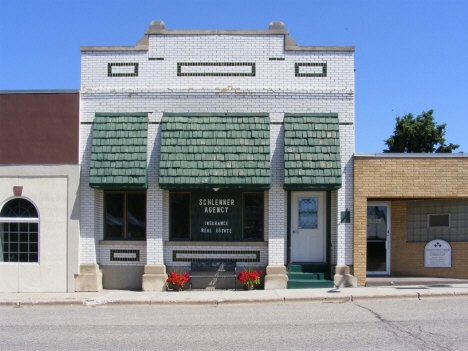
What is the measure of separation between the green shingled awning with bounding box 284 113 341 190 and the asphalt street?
300cm

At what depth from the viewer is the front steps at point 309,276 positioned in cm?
1173

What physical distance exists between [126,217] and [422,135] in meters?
27.8

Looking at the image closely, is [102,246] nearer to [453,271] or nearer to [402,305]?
[402,305]

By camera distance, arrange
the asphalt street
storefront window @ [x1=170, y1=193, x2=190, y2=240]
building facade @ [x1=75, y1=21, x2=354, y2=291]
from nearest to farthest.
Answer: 1. the asphalt street
2. building facade @ [x1=75, y1=21, x2=354, y2=291]
3. storefront window @ [x1=170, y1=193, x2=190, y2=240]

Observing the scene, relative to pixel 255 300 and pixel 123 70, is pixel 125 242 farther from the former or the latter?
pixel 123 70

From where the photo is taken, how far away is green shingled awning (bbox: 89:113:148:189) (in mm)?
11586

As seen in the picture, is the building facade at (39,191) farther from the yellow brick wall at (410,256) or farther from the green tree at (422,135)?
the green tree at (422,135)

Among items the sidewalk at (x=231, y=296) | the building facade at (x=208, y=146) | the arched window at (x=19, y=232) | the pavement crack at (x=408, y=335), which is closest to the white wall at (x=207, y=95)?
the building facade at (x=208, y=146)

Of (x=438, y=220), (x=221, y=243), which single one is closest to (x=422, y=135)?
(x=438, y=220)

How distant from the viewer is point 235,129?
38.7 feet

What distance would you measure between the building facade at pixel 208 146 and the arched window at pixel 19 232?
1390 mm

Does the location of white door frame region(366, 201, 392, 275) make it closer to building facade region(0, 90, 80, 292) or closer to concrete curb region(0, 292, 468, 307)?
concrete curb region(0, 292, 468, 307)

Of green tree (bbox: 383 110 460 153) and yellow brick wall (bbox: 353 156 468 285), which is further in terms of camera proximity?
green tree (bbox: 383 110 460 153)

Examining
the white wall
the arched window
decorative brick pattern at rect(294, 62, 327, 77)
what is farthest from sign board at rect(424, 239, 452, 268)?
the arched window
